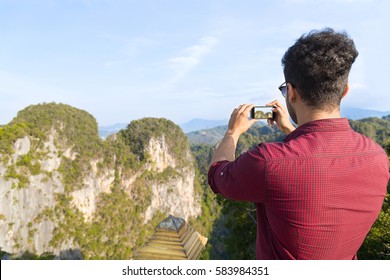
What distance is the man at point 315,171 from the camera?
3.32 ft

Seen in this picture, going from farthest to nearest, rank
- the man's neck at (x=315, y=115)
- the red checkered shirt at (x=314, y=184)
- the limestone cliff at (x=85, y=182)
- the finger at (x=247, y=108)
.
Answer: the limestone cliff at (x=85, y=182) → the finger at (x=247, y=108) → the man's neck at (x=315, y=115) → the red checkered shirt at (x=314, y=184)

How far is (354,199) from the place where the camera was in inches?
41.4

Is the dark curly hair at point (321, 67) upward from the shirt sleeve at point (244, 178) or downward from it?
upward

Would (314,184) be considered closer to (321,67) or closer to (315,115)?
(315,115)

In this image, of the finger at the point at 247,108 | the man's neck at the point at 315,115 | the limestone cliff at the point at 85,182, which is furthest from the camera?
the limestone cliff at the point at 85,182

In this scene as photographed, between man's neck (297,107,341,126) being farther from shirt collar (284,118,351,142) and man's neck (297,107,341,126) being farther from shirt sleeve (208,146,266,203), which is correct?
shirt sleeve (208,146,266,203)

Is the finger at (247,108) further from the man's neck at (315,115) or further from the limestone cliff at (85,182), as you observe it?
the limestone cliff at (85,182)

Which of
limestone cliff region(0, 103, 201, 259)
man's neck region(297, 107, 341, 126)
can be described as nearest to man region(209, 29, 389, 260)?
man's neck region(297, 107, 341, 126)

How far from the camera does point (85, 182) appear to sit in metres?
30.1

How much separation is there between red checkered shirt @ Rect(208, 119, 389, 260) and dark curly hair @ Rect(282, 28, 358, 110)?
9cm

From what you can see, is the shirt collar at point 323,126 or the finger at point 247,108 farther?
the finger at point 247,108

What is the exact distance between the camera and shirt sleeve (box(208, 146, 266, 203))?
1.02m

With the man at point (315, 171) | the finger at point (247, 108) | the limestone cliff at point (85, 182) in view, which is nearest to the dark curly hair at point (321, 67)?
the man at point (315, 171)

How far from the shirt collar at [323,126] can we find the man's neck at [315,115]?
3cm
